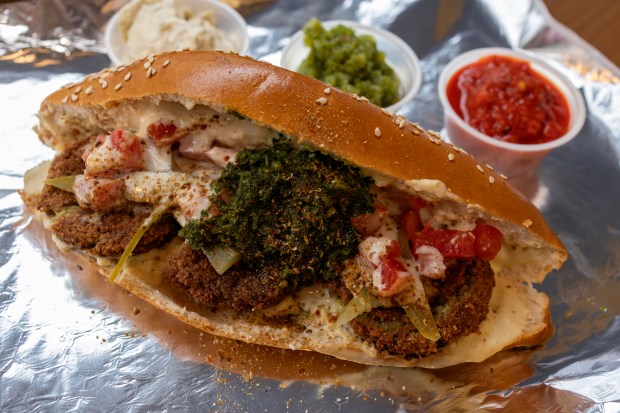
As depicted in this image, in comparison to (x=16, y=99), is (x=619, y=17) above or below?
above

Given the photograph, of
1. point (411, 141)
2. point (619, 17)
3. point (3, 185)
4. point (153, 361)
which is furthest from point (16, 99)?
point (619, 17)

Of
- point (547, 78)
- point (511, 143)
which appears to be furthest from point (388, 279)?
point (547, 78)

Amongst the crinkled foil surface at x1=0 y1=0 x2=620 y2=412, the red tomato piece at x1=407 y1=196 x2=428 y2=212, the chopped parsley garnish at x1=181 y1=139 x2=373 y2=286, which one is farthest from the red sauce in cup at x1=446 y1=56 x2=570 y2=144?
the chopped parsley garnish at x1=181 y1=139 x2=373 y2=286

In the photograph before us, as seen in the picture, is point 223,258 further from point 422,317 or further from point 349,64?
point 349,64

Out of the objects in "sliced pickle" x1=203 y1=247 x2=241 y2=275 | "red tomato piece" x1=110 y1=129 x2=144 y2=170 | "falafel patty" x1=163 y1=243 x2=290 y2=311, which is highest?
"red tomato piece" x1=110 y1=129 x2=144 y2=170

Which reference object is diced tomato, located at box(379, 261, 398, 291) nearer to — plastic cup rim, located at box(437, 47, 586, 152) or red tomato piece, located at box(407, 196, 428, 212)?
red tomato piece, located at box(407, 196, 428, 212)

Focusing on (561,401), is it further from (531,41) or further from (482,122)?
(531,41)

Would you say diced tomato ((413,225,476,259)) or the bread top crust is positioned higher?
the bread top crust

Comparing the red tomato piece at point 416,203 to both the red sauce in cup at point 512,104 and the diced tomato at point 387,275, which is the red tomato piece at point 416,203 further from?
the red sauce in cup at point 512,104
